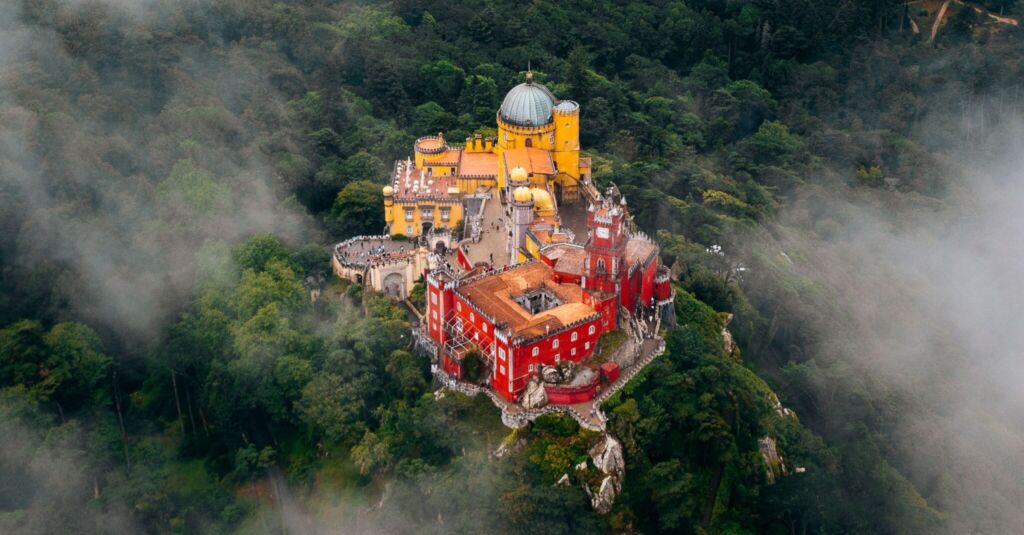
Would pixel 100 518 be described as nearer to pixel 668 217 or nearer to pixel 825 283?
pixel 668 217

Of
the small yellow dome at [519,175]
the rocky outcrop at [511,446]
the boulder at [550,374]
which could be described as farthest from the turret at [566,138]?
the rocky outcrop at [511,446]

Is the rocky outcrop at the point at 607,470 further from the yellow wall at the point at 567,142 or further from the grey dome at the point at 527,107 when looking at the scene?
the grey dome at the point at 527,107

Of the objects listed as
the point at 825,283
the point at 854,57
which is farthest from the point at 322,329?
the point at 854,57

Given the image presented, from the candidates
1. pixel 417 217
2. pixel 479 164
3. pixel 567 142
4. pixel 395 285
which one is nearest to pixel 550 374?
pixel 395 285

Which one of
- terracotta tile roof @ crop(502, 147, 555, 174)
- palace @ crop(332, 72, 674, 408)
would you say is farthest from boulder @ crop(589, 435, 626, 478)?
terracotta tile roof @ crop(502, 147, 555, 174)

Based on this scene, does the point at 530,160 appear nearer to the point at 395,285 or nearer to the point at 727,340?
the point at 395,285

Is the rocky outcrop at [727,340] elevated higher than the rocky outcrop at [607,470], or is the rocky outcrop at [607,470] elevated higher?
the rocky outcrop at [607,470]
